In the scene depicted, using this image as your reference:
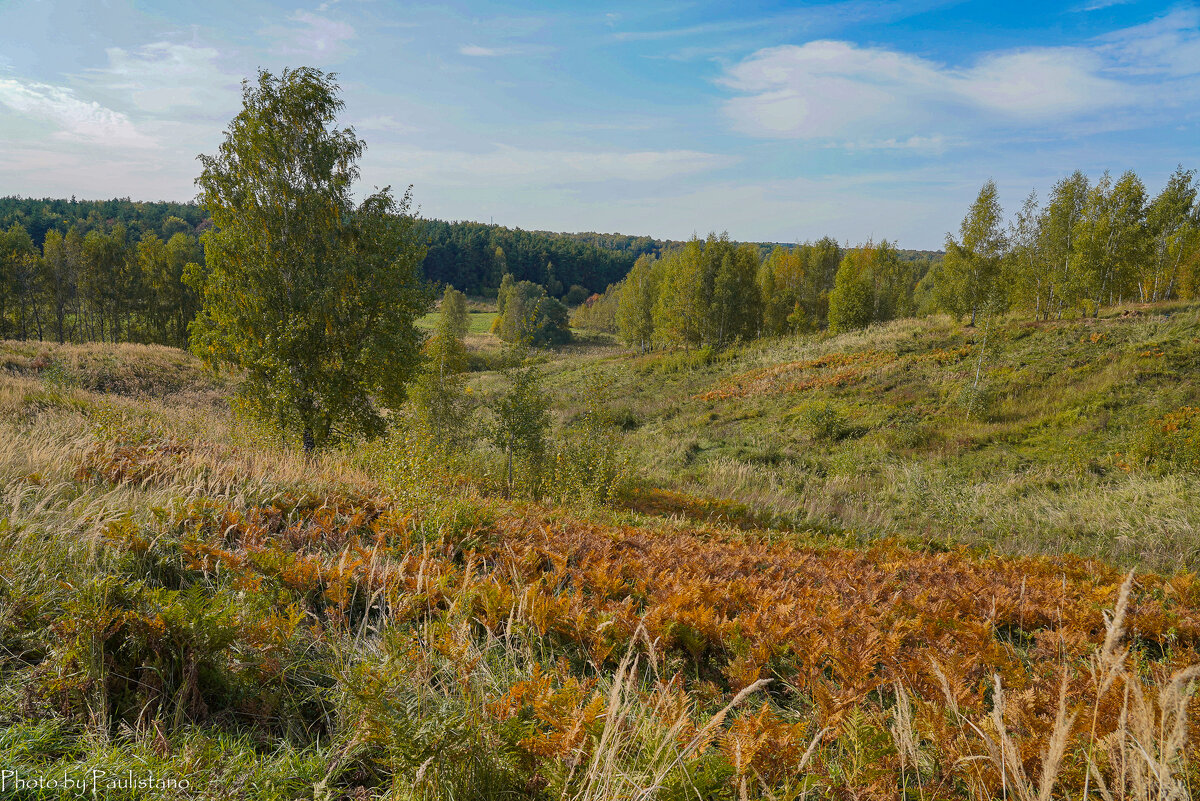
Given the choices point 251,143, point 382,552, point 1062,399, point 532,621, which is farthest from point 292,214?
point 1062,399

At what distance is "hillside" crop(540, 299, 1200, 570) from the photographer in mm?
10164

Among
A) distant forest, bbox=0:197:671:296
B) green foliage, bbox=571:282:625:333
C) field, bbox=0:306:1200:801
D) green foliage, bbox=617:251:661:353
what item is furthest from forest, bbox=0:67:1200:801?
distant forest, bbox=0:197:671:296

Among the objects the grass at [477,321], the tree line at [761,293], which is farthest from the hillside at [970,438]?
the grass at [477,321]

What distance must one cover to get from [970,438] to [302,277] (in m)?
18.3

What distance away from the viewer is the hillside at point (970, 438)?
10.2 metres

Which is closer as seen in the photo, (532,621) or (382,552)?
(532,621)

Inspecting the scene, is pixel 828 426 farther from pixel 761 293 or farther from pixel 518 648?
pixel 761 293

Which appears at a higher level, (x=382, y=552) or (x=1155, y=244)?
(x=1155, y=244)

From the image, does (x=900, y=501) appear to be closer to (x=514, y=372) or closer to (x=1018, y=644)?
(x=514, y=372)

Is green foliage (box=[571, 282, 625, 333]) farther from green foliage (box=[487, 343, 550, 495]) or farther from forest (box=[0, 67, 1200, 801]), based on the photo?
green foliage (box=[487, 343, 550, 495])

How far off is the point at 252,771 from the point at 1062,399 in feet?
73.2

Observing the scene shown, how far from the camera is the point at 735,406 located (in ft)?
82.6

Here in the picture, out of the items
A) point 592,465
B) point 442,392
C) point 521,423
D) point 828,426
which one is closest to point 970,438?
point 828,426

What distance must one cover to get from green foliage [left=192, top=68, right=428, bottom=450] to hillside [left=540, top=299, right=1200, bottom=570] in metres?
7.74
